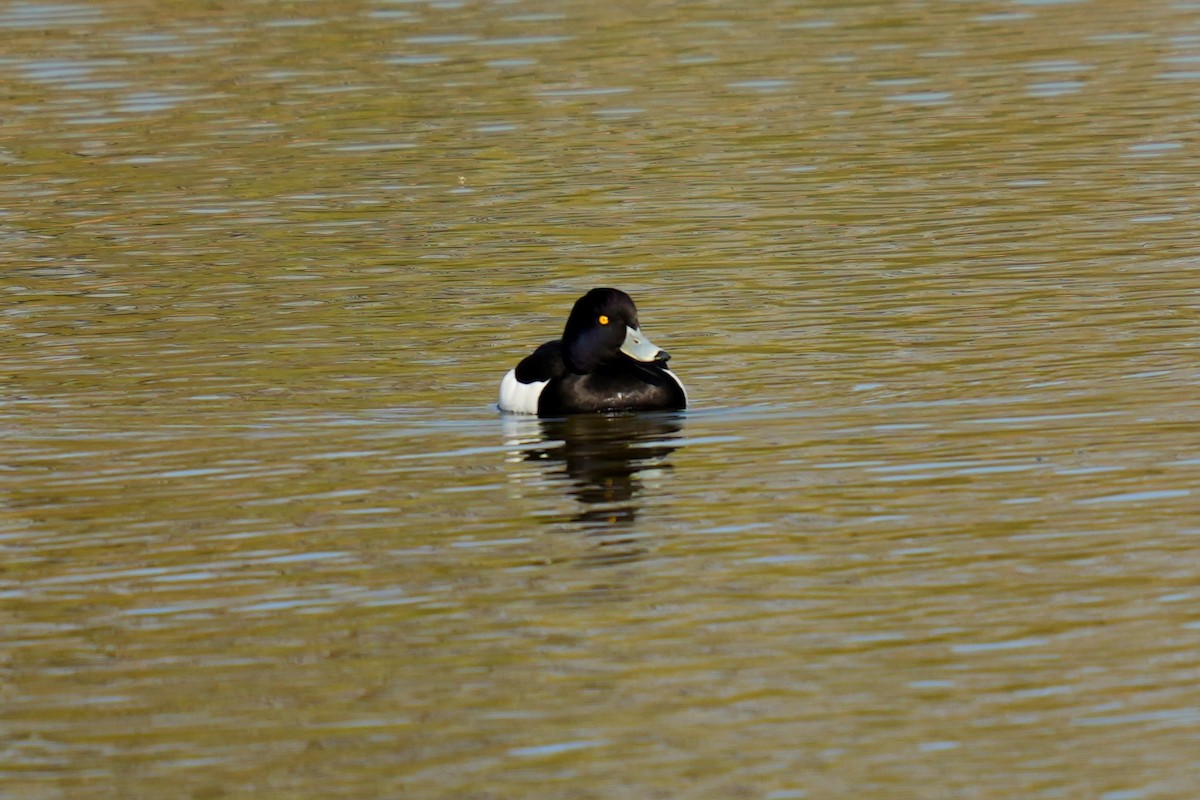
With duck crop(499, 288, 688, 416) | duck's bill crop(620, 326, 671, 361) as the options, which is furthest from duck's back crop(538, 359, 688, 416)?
duck's bill crop(620, 326, 671, 361)

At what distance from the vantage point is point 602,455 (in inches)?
575

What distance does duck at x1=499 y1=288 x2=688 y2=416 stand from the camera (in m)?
15.6

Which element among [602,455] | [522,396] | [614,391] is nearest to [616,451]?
[602,455]

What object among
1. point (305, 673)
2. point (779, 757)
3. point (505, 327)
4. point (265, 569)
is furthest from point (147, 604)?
point (505, 327)

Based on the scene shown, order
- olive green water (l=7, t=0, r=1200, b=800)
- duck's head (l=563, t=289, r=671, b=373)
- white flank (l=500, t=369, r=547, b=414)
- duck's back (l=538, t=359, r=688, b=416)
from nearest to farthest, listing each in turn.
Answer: olive green water (l=7, t=0, r=1200, b=800)
duck's back (l=538, t=359, r=688, b=416)
duck's head (l=563, t=289, r=671, b=373)
white flank (l=500, t=369, r=547, b=414)

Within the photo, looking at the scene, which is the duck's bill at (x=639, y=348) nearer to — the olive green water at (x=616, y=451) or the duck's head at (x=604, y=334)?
the duck's head at (x=604, y=334)

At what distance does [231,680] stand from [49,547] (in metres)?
2.86

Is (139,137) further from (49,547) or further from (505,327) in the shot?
(49,547)

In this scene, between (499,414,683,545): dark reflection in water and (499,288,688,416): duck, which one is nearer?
(499,414,683,545): dark reflection in water

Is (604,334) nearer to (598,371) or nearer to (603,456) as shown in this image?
(598,371)

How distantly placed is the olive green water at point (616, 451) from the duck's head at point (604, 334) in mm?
588

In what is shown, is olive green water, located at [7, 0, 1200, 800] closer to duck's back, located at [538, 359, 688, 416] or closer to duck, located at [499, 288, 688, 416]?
duck's back, located at [538, 359, 688, 416]

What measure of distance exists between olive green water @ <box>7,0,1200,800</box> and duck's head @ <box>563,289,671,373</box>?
588 mm

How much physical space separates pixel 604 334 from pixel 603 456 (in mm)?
1410
